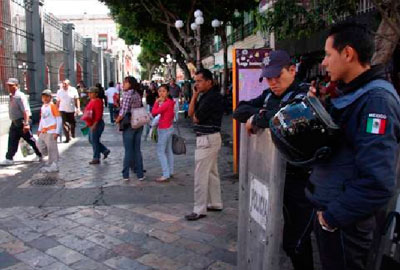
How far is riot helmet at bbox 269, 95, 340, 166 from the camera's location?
1.94 m

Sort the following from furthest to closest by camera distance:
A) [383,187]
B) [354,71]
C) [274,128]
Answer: [274,128] < [354,71] < [383,187]

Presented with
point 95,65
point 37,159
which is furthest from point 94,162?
point 95,65

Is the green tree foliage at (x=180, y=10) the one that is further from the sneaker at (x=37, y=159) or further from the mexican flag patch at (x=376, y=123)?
the mexican flag patch at (x=376, y=123)

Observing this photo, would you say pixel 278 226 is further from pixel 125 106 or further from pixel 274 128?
pixel 125 106

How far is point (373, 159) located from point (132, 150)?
222 inches

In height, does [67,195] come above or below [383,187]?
below

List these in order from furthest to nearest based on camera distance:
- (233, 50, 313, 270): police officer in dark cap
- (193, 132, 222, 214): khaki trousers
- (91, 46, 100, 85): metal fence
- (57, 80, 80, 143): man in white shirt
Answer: (91, 46, 100, 85): metal fence
(57, 80, 80, 143): man in white shirt
(193, 132, 222, 214): khaki trousers
(233, 50, 313, 270): police officer in dark cap

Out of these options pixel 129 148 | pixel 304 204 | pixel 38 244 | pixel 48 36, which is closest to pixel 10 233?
pixel 38 244

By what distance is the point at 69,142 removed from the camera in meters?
11.7

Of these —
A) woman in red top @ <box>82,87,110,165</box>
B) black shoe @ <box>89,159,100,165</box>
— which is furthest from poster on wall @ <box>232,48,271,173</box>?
black shoe @ <box>89,159,100,165</box>

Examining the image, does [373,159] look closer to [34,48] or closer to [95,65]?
[34,48]

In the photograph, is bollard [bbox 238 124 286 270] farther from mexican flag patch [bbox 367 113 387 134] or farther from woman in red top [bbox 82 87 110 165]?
woman in red top [bbox 82 87 110 165]

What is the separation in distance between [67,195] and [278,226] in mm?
4522

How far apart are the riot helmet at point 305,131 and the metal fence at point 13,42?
11.8m
